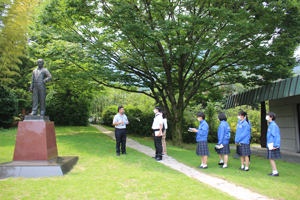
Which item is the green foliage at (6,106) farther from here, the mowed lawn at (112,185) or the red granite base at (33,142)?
the mowed lawn at (112,185)

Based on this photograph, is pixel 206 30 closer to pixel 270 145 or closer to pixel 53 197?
pixel 270 145

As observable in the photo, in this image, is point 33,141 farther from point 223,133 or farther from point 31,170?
point 223,133

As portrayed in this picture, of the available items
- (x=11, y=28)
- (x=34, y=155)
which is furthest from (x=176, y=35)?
(x=11, y=28)

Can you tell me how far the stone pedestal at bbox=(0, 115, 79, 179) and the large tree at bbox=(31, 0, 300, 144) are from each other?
484 cm

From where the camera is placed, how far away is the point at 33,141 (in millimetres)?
5496

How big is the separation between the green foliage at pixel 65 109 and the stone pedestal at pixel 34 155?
1433cm

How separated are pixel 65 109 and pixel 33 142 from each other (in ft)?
49.5

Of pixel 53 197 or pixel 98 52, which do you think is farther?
pixel 98 52

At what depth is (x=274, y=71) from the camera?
1034cm

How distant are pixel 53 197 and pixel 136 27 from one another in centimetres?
685

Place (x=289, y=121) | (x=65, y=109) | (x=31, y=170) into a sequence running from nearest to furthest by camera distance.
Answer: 1. (x=31, y=170)
2. (x=289, y=121)
3. (x=65, y=109)

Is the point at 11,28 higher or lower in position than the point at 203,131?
higher

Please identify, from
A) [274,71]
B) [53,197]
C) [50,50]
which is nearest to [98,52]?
[50,50]

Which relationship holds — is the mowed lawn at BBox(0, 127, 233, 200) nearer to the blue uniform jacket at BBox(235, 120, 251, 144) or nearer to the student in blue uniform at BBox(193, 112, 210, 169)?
the student in blue uniform at BBox(193, 112, 210, 169)
